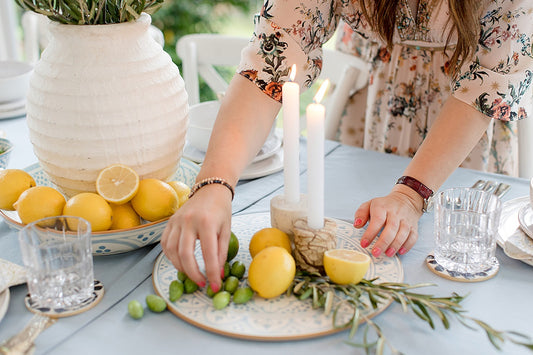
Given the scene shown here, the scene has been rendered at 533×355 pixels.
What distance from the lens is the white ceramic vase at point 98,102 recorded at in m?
0.90

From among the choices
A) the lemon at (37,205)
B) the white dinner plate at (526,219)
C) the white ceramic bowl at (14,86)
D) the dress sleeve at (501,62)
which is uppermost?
the dress sleeve at (501,62)

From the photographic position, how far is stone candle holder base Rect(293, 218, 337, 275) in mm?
799

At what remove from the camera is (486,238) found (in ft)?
2.77

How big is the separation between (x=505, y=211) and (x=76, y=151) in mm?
758

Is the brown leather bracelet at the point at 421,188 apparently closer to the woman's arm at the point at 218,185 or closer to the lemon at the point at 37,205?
the woman's arm at the point at 218,185

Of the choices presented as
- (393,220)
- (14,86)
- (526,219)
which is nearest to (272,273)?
(393,220)

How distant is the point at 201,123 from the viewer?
4.47 ft

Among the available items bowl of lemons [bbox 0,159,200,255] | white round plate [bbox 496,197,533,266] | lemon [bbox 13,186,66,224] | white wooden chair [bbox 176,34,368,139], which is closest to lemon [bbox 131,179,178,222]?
bowl of lemons [bbox 0,159,200,255]

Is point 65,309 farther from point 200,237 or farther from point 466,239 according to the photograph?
point 466,239

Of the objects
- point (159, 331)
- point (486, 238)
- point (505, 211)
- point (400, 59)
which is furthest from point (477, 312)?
point (400, 59)

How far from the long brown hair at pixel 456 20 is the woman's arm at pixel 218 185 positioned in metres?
0.29

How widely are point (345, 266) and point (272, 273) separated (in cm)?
10

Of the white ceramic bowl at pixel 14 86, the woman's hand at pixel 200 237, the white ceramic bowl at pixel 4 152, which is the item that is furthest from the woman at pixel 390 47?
the white ceramic bowl at pixel 14 86

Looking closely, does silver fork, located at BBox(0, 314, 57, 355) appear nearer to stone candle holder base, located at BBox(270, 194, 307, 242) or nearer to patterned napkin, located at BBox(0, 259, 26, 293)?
patterned napkin, located at BBox(0, 259, 26, 293)
